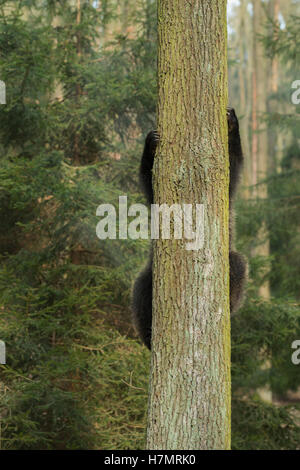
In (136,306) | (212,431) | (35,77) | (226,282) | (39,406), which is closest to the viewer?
(212,431)

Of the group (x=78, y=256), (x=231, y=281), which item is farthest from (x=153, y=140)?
(x=78, y=256)

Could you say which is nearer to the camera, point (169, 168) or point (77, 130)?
point (169, 168)

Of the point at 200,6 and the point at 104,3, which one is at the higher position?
the point at 104,3

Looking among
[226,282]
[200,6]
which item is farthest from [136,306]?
[200,6]

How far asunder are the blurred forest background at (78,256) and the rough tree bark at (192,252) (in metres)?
2.73

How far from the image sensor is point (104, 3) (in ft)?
23.8

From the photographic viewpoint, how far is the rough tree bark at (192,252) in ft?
9.57

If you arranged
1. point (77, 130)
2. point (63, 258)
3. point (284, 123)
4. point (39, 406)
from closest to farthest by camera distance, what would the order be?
point (39, 406) < point (63, 258) < point (77, 130) < point (284, 123)

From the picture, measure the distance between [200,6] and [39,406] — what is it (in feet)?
15.1

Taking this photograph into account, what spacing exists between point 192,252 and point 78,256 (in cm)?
464

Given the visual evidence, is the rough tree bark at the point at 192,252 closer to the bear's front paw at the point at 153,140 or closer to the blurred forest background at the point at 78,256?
the bear's front paw at the point at 153,140

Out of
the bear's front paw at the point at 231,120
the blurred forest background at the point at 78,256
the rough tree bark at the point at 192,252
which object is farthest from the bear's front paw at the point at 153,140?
the blurred forest background at the point at 78,256

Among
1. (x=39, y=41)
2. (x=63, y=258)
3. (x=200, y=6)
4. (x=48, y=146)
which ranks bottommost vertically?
(x=63, y=258)
